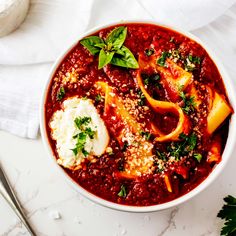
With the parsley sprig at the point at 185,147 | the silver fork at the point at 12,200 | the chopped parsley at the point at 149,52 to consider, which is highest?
the chopped parsley at the point at 149,52

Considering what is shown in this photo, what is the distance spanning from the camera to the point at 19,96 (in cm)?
396

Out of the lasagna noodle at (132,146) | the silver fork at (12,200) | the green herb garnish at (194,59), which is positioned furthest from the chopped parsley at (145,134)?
the silver fork at (12,200)

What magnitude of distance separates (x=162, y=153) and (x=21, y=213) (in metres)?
1.20

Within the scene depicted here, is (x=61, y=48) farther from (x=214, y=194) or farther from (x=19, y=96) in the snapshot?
(x=214, y=194)

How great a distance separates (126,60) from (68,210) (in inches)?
49.0

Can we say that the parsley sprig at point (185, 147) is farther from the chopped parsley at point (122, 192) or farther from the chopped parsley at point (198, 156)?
the chopped parsley at point (122, 192)

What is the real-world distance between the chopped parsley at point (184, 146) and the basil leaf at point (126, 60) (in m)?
0.56

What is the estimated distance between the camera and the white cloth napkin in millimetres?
3955

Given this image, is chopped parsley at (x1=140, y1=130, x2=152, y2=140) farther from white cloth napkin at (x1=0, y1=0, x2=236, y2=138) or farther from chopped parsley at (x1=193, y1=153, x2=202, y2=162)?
white cloth napkin at (x1=0, y1=0, x2=236, y2=138)

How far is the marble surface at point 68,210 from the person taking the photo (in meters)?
3.93

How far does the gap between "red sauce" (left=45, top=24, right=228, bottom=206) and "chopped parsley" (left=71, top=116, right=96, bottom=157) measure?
10 centimetres

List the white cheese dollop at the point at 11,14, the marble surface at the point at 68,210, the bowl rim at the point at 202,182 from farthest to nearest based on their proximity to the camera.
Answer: the marble surface at the point at 68,210 → the white cheese dollop at the point at 11,14 → the bowl rim at the point at 202,182

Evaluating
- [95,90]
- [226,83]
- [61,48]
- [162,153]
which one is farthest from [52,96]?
[226,83]

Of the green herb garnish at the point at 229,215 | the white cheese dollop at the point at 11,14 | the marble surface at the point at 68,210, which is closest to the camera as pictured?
the white cheese dollop at the point at 11,14
